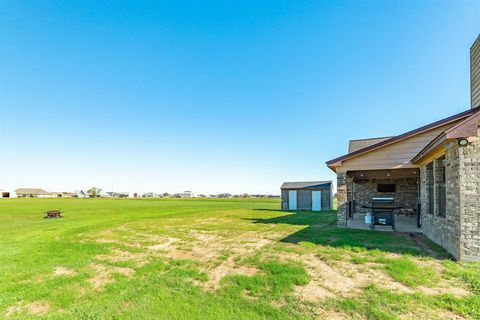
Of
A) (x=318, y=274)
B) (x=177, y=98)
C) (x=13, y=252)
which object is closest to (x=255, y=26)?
(x=177, y=98)

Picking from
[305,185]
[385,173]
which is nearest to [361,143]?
[385,173]

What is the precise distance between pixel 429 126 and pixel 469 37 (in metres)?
5.20

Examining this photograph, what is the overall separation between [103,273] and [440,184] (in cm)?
994

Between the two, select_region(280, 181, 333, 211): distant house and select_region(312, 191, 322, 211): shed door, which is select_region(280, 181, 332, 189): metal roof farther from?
select_region(312, 191, 322, 211): shed door

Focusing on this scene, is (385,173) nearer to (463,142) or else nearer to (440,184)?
(440,184)

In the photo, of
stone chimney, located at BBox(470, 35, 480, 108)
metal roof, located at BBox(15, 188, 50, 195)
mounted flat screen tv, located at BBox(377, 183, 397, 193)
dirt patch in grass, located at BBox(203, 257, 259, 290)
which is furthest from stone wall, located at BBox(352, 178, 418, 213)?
metal roof, located at BBox(15, 188, 50, 195)

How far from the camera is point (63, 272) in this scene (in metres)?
5.45

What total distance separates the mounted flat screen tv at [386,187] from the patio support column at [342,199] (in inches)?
304

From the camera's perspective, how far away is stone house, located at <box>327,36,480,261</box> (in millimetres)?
5297

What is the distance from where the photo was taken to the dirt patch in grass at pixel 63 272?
17.3ft

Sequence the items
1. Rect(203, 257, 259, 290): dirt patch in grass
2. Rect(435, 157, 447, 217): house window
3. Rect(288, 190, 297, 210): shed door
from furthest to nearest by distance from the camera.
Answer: Rect(288, 190, 297, 210): shed door
Rect(435, 157, 447, 217): house window
Rect(203, 257, 259, 290): dirt patch in grass

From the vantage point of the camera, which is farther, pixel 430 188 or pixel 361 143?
pixel 361 143

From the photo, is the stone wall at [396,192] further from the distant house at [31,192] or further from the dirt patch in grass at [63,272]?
the distant house at [31,192]

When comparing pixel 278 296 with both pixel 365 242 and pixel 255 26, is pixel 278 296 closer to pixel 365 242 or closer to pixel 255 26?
pixel 365 242
